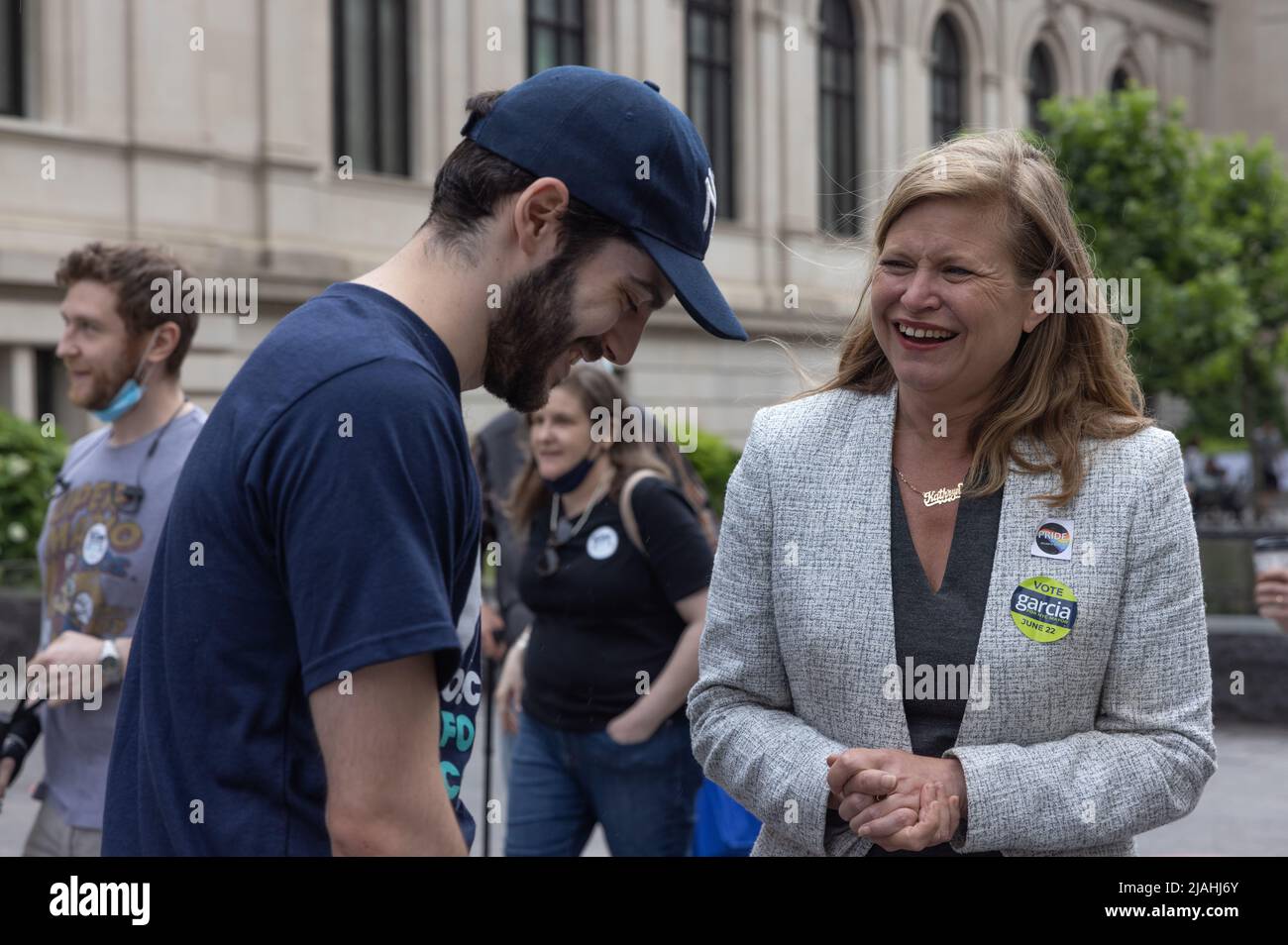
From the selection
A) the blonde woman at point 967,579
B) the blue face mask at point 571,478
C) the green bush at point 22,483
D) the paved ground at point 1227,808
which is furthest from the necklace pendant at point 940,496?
the green bush at point 22,483

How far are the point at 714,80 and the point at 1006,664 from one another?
23964mm

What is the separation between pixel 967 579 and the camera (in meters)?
2.66

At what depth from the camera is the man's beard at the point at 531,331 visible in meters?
2.05

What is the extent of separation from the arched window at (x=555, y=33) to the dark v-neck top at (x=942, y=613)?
67.1ft

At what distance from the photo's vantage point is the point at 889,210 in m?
2.78

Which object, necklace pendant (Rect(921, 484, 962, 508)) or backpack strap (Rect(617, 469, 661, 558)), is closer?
necklace pendant (Rect(921, 484, 962, 508))

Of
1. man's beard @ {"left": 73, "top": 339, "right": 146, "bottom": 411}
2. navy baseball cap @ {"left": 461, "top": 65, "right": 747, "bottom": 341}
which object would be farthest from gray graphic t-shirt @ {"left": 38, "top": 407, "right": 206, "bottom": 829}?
navy baseball cap @ {"left": 461, "top": 65, "right": 747, "bottom": 341}

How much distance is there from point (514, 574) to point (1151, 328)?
2081cm

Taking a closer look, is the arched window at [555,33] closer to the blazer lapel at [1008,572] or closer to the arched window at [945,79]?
the arched window at [945,79]

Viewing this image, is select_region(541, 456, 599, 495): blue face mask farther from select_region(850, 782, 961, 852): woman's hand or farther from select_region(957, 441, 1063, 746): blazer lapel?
select_region(850, 782, 961, 852): woman's hand

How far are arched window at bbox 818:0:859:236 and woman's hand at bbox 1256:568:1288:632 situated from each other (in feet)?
77.6

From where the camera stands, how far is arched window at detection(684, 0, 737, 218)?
25.0m

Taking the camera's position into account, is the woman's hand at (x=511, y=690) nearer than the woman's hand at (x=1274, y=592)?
No
